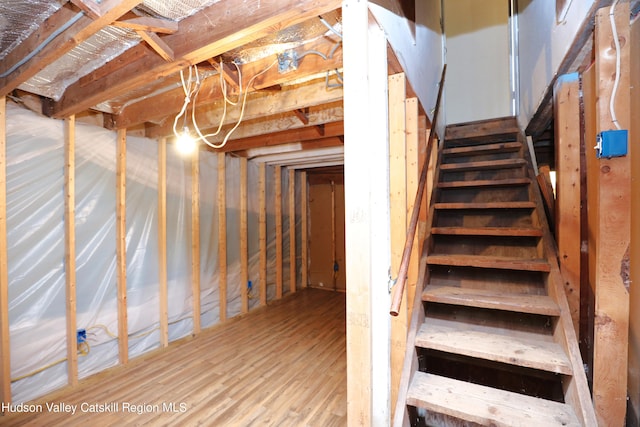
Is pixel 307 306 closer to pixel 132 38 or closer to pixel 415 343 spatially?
pixel 415 343

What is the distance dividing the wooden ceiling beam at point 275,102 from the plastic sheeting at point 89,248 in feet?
3.07

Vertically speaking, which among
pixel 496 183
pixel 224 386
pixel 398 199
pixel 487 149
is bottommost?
pixel 224 386

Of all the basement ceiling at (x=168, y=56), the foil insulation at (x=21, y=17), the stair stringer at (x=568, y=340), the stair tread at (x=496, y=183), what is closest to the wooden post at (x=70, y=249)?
the basement ceiling at (x=168, y=56)

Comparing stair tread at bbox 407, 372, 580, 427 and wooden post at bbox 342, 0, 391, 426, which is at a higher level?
wooden post at bbox 342, 0, 391, 426

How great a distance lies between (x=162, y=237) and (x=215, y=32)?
7.92ft

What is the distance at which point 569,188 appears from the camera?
170 cm

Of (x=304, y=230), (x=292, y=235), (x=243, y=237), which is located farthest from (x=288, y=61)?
(x=304, y=230)

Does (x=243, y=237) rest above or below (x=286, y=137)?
below

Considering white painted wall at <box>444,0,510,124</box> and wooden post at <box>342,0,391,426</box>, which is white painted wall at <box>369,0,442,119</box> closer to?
wooden post at <box>342,0,391,426</box>

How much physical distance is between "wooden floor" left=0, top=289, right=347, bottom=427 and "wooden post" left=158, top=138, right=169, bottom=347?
1.02 ft

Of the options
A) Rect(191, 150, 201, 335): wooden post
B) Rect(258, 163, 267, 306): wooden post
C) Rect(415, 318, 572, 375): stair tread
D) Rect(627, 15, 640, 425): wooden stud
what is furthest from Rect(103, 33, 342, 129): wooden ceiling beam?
Rect(258, 163, 267, 306): wooden post

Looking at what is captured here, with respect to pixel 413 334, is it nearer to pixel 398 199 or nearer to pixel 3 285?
pixel 398 199

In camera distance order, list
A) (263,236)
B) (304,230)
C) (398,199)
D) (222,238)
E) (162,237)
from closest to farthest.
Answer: (398,199) < (162,237) < (222,238) < (263,236) < (304,230)

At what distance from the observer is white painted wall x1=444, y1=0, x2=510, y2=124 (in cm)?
391
